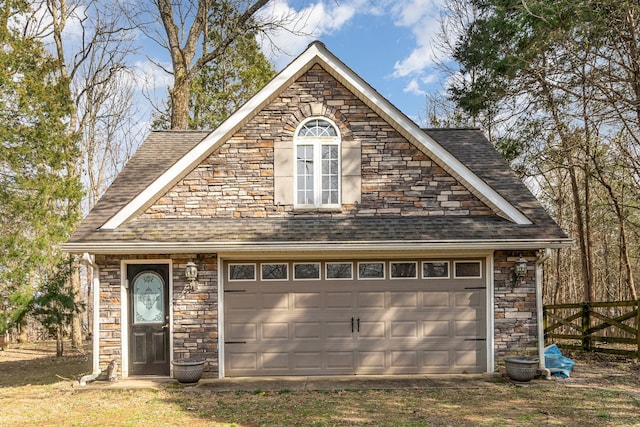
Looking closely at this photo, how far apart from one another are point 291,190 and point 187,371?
12.6 feet

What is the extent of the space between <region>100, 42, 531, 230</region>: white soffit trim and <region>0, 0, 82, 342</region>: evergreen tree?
469 cm

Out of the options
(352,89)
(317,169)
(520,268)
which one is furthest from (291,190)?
(520,268)

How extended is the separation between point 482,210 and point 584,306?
4.62m

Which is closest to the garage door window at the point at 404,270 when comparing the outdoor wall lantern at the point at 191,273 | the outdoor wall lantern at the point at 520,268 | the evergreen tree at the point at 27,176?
the outdoor wall lantern at the point at 520,268

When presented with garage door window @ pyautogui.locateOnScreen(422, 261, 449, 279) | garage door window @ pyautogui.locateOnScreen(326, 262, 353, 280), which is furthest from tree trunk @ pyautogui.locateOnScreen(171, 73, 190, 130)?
garage door window @ pyautogui.locateOnScreen(422, 261, 449, 279)

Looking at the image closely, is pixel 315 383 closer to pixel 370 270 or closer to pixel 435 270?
pixel 370 270

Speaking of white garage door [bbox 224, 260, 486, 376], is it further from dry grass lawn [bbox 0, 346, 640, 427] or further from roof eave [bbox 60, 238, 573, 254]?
dry grass lawn [bbox 0, 346, 640, 427]

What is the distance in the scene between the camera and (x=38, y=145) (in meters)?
12.6

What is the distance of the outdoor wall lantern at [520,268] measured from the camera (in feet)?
29.7

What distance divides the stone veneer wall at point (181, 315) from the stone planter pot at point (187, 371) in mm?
358

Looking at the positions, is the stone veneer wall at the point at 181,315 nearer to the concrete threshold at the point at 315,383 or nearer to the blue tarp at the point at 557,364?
the concrete threshold at the point at 315,383

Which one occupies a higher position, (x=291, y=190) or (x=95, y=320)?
(x=291, y=190)

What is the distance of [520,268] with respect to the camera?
29.7 ft

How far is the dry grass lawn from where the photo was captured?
6645 mm
